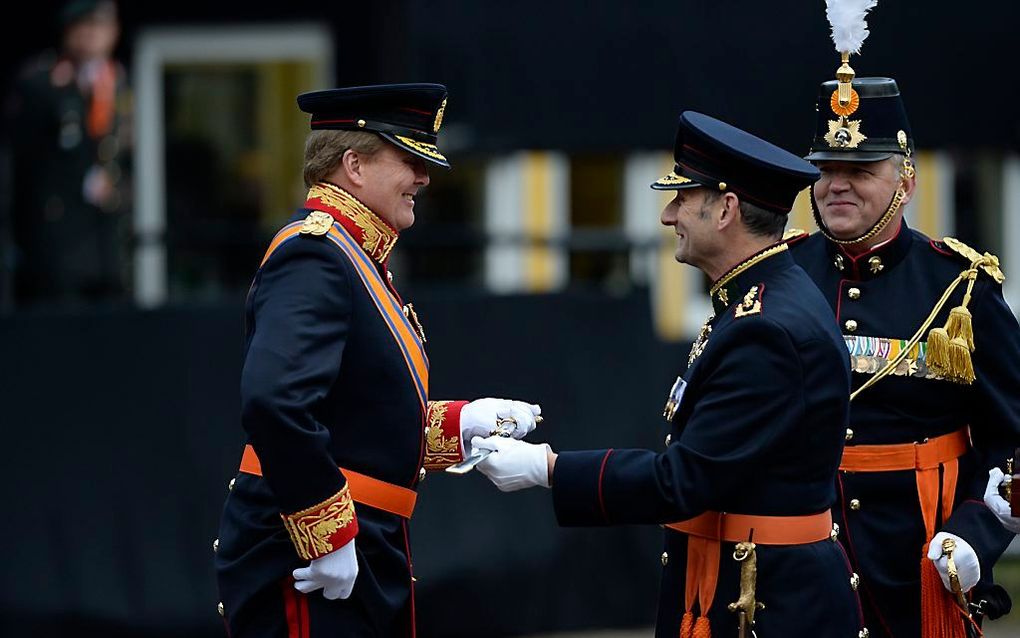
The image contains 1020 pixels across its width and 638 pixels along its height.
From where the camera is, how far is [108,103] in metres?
9.62

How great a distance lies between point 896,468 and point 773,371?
96 cm

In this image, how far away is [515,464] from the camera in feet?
15.2

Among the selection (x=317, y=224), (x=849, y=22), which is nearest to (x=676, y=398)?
(x=317, y=224)

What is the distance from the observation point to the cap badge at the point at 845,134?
209 inches

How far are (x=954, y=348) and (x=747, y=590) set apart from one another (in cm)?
102

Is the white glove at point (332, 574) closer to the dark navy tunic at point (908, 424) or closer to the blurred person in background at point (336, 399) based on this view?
the blurred person in background at point (336, 399)

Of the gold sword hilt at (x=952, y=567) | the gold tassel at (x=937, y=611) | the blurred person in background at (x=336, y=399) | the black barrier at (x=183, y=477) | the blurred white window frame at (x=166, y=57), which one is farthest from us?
the blurred white window frame at (x=166, y=57)

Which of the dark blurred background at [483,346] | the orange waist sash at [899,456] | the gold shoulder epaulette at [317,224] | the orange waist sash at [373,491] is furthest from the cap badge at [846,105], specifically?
the dark blurred background at [483,346]

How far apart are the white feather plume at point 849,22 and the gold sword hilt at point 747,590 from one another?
156 centimetres

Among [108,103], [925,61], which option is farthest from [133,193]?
[925,61]

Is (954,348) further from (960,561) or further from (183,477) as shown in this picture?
(183,477)

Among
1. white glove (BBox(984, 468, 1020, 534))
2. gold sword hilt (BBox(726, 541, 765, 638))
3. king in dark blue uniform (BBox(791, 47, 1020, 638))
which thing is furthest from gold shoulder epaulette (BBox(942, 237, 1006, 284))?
gold sword hilt (BBox(726, 541, 765, 638))

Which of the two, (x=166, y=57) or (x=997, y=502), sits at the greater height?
(x=166, y=57)

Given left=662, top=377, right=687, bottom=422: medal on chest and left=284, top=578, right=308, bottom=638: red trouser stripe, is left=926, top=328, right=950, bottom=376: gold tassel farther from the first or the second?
left=284, top=578, right=308, bottom=638: red trouser stripe
